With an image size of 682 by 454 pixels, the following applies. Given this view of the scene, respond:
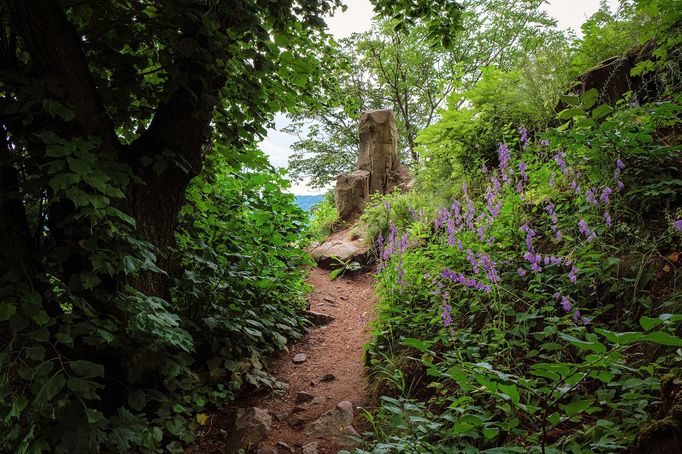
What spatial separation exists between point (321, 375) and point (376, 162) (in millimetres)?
12242

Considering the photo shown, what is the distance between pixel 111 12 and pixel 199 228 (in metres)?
1.98

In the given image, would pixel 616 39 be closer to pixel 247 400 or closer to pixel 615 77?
pixel 615 77

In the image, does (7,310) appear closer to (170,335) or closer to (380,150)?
(170,335)

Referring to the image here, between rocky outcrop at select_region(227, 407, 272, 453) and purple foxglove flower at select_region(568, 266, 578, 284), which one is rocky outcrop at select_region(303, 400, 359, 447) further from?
purple foxglove flower at select_region(568, 266, 578, 284)

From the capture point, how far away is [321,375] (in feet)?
14.0

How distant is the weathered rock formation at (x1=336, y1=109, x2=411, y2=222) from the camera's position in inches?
560

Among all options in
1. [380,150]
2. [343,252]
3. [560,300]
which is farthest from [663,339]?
[380,150]

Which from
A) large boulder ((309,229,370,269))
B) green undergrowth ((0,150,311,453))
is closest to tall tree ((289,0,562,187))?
large boulder ((309,229,370,269))

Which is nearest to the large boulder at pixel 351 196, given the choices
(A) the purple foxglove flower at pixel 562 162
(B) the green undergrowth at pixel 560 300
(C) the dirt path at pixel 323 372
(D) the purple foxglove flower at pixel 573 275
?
(C) the dirt path at pixel 323 372

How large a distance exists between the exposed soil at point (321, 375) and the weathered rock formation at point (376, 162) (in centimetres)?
799

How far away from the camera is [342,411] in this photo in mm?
3359

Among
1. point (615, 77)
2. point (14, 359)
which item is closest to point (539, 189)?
point (615, 77)

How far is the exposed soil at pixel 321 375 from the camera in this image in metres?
3.22

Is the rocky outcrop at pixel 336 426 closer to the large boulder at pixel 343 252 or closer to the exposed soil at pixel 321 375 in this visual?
the exposed soil at pixel 321 375
